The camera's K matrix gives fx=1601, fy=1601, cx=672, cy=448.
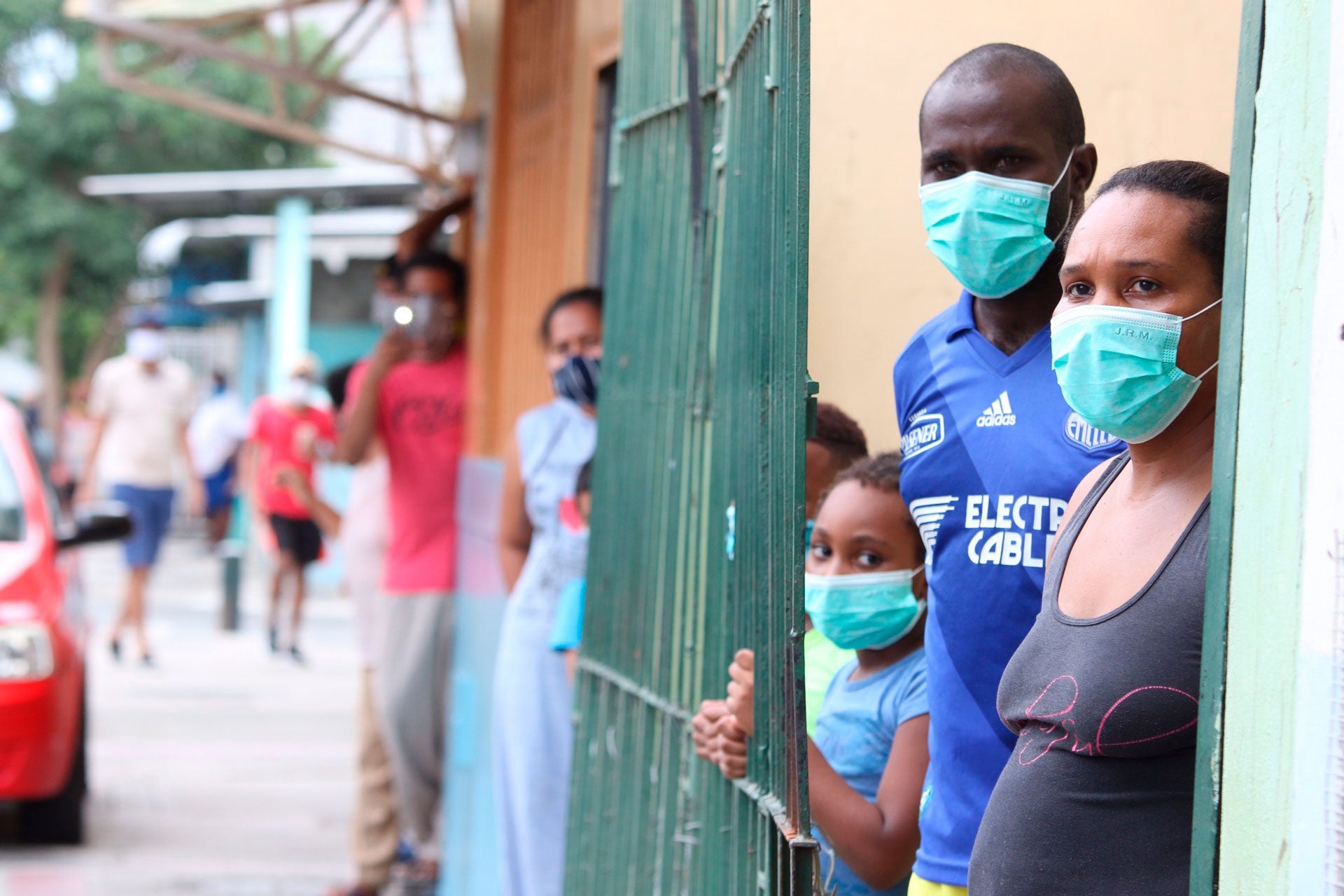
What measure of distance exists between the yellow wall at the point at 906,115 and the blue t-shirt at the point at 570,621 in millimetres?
1218

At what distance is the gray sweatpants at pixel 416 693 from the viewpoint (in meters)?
5.86

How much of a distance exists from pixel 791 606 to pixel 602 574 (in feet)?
4.77

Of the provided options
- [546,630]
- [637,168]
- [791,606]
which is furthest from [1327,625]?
[546,630]

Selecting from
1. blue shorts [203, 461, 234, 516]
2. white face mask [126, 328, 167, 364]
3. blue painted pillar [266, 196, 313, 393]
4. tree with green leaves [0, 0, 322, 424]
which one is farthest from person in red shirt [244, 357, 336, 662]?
tree with green leaves [0, 0, 322, 424]

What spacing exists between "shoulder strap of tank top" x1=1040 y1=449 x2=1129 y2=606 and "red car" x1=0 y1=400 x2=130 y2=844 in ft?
15.8

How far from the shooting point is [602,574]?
3377 millimetres

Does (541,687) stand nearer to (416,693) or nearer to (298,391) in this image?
(416,693)

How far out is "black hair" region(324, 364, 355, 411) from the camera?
6633 mm

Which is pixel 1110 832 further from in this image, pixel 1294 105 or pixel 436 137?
pixel 436 137

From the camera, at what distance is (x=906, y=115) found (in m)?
2.24

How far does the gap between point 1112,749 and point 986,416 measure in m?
0.56

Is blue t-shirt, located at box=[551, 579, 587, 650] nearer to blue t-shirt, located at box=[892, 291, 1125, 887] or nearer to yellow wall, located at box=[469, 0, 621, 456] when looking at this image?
yellow wall, located at box=[469, 0, 621, 456]

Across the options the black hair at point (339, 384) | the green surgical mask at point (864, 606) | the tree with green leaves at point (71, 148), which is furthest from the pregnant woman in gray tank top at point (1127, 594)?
the tree with green leaves at point (71, 148)

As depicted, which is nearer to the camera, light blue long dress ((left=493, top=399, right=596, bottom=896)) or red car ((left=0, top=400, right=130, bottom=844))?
light blue long dress ((left=493, top=399, right=596, bottom=896))
